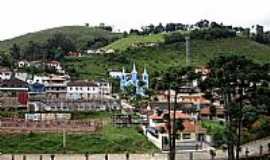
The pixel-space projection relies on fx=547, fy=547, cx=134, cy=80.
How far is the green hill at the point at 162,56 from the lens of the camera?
7925 centimetres

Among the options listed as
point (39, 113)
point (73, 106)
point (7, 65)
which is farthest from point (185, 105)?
point (7, 65)

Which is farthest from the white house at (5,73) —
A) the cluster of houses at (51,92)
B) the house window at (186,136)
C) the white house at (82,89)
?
the house window at (186,136)

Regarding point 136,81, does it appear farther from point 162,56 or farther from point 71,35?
point 71,35

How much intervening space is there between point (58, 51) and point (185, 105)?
42489 mm

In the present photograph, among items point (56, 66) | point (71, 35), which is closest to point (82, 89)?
point (56, 66)

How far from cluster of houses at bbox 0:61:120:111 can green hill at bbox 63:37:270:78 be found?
527cm

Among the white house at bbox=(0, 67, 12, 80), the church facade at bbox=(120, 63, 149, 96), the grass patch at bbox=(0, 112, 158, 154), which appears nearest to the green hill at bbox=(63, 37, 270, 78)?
the church facade at bbox=(120, 63, 149, 96)

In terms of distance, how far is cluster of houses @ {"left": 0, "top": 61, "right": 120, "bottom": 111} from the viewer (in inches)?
1939

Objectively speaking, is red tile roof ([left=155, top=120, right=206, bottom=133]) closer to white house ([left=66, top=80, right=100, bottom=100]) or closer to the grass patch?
the grass patch

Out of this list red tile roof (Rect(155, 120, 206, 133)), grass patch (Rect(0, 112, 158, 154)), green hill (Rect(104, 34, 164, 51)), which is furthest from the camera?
green hill (Rect(104, 34, 164, 51))

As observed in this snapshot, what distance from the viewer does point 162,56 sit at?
3499 inches

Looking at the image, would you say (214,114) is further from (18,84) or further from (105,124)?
(18,84)

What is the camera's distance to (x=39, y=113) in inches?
1800

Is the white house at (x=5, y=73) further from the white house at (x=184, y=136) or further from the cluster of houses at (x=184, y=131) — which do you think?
the white house at (x=184, y=136)
